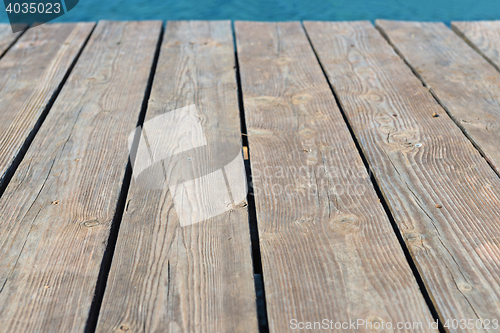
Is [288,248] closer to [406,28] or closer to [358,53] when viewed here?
[358,53]

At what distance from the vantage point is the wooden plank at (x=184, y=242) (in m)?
0.80

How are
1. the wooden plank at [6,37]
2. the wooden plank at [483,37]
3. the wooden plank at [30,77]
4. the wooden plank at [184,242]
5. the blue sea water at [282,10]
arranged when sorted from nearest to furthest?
the wooden plank at [184,242], the wooden plank at [30,77], the wooden plank at [483,37], the wooden plank at [6,37], the blue sea water at [282,10]

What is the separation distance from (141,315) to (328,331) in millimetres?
336

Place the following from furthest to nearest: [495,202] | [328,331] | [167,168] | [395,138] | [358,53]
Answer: [358,53], [395,138], [167,168], [495,202], [328,331]

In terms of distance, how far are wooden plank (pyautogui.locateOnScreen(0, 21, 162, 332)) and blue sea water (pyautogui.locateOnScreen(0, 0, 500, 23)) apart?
10.6ft

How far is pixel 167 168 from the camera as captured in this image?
1.19 m

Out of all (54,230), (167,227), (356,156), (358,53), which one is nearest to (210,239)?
(167,227)

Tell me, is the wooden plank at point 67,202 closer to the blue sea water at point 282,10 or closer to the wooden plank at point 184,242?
the wooden plank at point 184,242

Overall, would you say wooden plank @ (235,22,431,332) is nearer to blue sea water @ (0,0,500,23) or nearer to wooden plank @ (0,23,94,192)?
wooden plank @ (0,23,94,192)

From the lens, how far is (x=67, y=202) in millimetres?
1060

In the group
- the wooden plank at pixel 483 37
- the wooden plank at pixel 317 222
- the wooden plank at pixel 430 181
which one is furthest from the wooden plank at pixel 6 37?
the wooden plank at pixel 483 37

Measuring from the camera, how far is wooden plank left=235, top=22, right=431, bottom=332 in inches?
32.1

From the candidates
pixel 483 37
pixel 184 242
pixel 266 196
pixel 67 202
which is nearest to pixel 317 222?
pixel 266 196

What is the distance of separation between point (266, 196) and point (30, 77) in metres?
1.16
